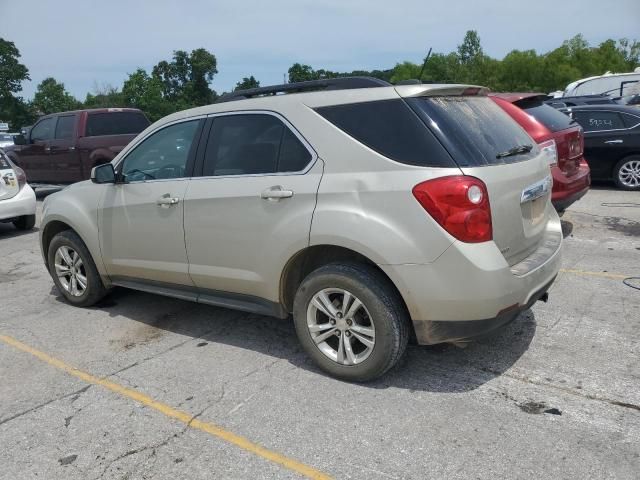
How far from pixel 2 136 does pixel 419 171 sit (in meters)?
29.9

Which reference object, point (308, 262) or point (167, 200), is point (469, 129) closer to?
point (308, 262)

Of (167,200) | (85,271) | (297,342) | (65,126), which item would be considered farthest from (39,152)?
(297,342)

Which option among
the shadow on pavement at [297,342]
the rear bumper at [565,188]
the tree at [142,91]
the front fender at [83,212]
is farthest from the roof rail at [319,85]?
→ the tree at [142,91]

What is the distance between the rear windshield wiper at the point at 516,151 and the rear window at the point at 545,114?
3.03 m

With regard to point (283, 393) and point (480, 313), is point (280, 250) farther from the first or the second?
point (480, 313)

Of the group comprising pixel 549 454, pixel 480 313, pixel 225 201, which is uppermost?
pixel 225 201

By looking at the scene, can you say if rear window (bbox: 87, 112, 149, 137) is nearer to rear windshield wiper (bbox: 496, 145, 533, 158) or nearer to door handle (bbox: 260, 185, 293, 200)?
door handle (bbox: 260, 185, 293, 200)

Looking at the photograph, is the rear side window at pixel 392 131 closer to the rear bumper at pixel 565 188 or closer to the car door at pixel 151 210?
the car door at pixel 151 210

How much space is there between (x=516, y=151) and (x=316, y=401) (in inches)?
78.8

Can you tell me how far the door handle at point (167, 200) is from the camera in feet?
13.5

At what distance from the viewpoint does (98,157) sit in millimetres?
11789

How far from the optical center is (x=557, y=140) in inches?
248

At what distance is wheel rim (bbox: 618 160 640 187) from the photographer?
9664mm

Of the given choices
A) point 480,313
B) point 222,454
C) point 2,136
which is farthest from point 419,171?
point 2,136
